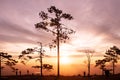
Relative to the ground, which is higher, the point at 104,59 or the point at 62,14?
the point at 62,14

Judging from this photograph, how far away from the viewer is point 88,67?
101 m

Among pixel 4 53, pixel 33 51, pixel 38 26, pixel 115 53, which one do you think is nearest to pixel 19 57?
pixel 33 51

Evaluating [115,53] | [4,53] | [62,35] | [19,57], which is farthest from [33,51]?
[115,53]

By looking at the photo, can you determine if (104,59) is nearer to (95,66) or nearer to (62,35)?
(95,66)

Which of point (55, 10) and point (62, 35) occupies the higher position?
point (55, 10)

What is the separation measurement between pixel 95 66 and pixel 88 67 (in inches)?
121

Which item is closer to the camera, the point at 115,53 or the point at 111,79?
the point at 111,79

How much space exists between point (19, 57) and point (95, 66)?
43.1 meters

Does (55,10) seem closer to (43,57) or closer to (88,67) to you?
(43,57)

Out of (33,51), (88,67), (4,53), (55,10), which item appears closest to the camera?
(55,10)

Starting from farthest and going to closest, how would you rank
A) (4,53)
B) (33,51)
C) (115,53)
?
(115,53)
(4,53)
(33,51)

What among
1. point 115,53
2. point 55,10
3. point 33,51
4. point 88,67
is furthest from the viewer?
point 88,67

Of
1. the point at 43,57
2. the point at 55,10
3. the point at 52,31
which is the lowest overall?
the point at 43,57

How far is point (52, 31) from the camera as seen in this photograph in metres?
49.8
